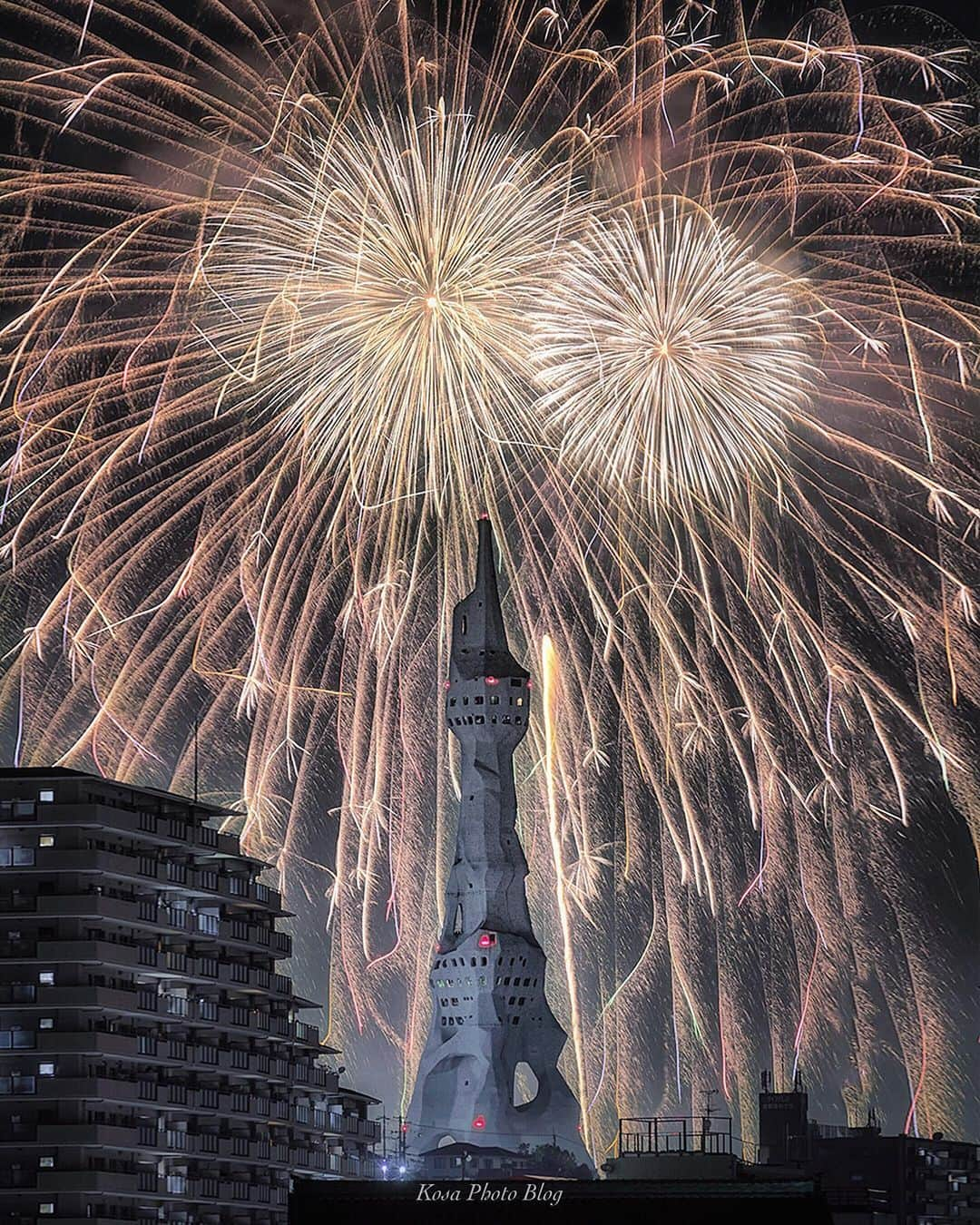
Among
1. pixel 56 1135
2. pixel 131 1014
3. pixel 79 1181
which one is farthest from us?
pixel 131 1014

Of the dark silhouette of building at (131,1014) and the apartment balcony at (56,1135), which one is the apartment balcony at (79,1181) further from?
the apartment balcony at (56,1135)

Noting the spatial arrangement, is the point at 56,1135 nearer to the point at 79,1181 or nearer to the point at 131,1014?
the point at 79,1181

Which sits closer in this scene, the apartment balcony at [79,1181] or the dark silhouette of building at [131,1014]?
the apartment balcony at [79,1181]

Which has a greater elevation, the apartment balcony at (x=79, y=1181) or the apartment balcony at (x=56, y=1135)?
the apartment balcony at (x=56, y=1135)

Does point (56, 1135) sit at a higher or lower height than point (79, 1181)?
higher

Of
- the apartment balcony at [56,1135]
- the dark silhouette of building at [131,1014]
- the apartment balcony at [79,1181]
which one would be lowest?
the apartment balcony at [79,1181]

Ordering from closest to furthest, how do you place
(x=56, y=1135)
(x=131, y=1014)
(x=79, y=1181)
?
(x=79, y=1181) → (x=56, y=1135) → (x=131, y=1014)

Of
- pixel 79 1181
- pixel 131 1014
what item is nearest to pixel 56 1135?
pixel 79 1181

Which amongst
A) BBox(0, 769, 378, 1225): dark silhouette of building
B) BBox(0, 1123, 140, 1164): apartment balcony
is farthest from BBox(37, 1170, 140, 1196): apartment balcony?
BBox(0, 1123, 140, 1164): apartment balcony

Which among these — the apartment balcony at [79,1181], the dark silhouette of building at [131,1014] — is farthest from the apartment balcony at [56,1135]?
the apartment balcony at [79,1181]
